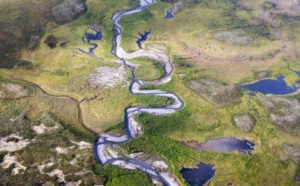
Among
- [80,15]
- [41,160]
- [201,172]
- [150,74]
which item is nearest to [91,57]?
[150,74]

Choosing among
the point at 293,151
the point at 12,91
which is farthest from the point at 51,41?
the point at 293,151

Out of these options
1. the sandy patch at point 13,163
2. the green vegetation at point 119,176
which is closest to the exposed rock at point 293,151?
the green vegetation at point 119,176

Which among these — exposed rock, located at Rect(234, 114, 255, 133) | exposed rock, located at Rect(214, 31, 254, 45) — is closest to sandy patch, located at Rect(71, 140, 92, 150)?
exposed rock, located at Rect(234, 114, 255, 133)

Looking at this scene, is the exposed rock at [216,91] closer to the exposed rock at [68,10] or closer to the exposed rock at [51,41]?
the exposed rock at [51,41]

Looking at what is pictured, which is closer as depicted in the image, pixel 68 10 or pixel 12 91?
pixel 12 91

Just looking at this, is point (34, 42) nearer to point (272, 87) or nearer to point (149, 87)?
point (149, 87)

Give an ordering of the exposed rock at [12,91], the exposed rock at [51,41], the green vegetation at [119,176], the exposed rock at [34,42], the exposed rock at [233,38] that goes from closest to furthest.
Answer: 1. the green vegetation at [119,176]
2. the exposed rock at [12,91]
3. the exposed rock at [34,42]
4. the exposed rock at [51,41]
5. the exposed rock at [233,38]

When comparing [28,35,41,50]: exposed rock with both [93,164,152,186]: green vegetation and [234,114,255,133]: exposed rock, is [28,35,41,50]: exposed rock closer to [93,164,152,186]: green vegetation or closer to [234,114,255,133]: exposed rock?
[93,164,152,186]: green vegetation

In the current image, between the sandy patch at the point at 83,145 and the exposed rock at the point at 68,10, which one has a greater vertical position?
the exposed rock at the point at 68,10
